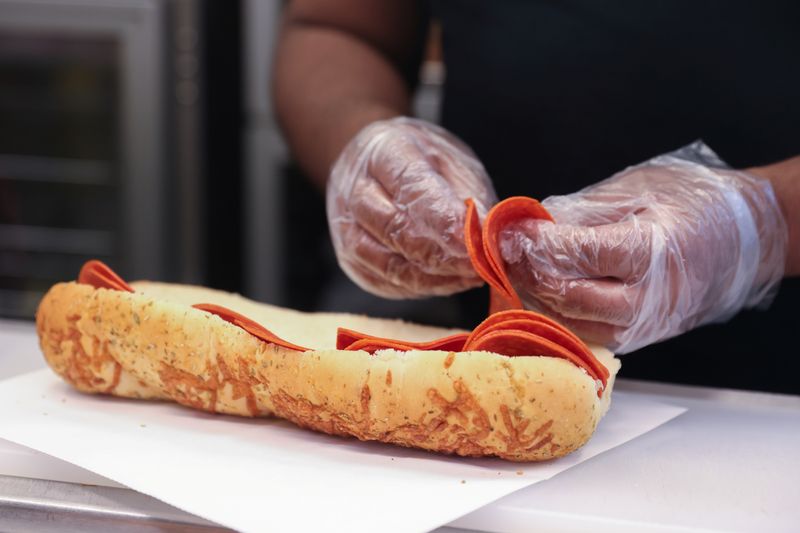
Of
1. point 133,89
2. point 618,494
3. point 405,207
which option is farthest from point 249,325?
point 133,89

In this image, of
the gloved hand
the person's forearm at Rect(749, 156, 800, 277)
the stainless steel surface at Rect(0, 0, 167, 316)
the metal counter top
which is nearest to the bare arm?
the gloved hand

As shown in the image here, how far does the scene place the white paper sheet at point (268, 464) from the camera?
2.52ft

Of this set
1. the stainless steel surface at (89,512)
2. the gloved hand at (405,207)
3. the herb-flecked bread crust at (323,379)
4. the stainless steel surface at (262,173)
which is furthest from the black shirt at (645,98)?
the stainless steel surface at (262,173)

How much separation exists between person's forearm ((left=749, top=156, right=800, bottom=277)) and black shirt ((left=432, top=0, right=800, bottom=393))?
0.81 feet

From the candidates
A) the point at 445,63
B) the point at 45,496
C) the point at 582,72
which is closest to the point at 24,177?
the point at 445,63

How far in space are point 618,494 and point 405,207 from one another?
0.41 meters

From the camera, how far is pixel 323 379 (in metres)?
0.89

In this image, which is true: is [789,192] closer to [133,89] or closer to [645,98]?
[645,98]

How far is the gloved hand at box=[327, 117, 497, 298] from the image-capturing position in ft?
3.46

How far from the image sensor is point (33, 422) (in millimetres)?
960

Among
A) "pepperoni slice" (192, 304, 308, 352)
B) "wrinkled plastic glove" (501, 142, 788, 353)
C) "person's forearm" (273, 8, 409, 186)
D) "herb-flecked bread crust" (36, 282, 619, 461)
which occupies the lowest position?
"herb-flecked bread crust" (36, 282, 619, 461)

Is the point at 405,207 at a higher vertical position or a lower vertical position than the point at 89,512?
higher

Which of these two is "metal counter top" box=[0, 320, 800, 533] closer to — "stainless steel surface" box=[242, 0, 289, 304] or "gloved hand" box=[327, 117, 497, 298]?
"gloved hand" box=[327, 117, 497, 298]

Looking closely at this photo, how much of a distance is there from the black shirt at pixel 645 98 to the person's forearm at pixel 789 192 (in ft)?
0.81
